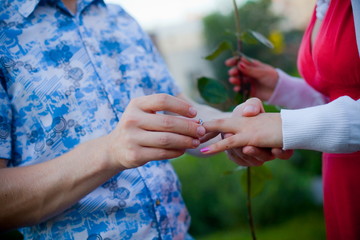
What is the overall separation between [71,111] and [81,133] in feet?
0.33

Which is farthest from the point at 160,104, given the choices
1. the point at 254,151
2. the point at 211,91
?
the point at 211,91

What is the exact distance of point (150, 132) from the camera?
105 cm

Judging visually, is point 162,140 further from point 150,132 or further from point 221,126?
point 221,126

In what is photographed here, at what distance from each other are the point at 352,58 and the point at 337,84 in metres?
0.16

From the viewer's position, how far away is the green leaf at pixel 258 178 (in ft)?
6.06

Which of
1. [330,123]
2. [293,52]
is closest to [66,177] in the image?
[330,123]

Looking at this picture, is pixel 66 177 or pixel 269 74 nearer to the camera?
pixel 66 177

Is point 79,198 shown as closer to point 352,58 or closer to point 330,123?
point 330,123

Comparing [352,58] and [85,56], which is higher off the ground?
[85,56]

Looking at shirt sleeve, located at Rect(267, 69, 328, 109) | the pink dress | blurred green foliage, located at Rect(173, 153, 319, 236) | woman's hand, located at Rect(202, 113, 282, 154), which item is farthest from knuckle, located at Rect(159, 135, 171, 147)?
blurred green foliage, located at Rect(173, 153, 319, 236)

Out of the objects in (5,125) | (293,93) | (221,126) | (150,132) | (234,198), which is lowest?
(234,198)

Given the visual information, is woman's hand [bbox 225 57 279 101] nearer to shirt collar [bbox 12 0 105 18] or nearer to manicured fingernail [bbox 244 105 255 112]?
manicured fingernail [bbox 244 105 255 112]

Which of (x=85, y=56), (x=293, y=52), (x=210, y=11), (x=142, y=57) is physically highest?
(x=85, y=56)

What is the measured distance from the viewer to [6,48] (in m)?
1.30
